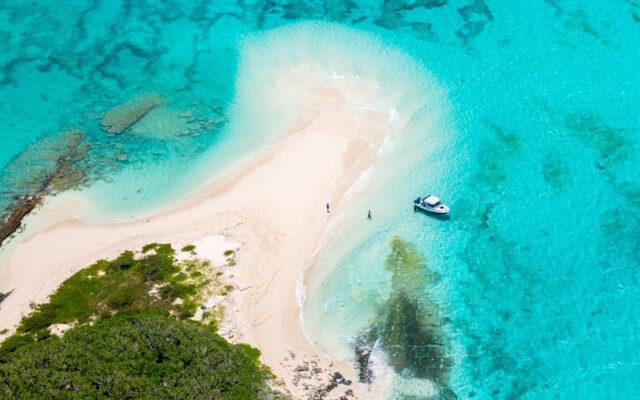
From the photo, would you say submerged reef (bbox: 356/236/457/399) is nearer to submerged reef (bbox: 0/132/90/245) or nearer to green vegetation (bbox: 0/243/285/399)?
green vegetation (bbox: 0/243/285/399)

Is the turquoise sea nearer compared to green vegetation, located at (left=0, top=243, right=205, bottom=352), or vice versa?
the turquoise sea

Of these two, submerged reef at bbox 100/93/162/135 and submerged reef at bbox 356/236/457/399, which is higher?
submerged reef at bbox 100/93/162/135

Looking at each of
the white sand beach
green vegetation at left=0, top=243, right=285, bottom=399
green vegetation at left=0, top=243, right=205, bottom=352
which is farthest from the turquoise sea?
green vegetation at left=0, top=243, right=205, bottom=352

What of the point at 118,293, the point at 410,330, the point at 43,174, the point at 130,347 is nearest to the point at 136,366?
the point at 130,347

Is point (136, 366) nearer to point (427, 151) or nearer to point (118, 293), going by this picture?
point (118, 293)

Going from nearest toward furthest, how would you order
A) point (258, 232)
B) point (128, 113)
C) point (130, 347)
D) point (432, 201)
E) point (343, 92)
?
point (130, 347) → point (432, 201) → point (258, 232) → point (343, 92) → point (128, 113)

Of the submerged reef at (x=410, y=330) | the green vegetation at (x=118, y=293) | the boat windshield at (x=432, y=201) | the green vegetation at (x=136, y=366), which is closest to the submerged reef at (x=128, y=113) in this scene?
the green vegetation at (x=118, y=293)

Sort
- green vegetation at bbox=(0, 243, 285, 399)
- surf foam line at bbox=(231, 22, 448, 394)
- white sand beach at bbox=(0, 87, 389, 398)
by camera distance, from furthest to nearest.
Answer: surf foam line at bbox=(231, 22, 448, 394) → white sand beach at bbox=(0, 87, 389, 398) → green vegetation at bbox=(0, 243, 285, 399)
